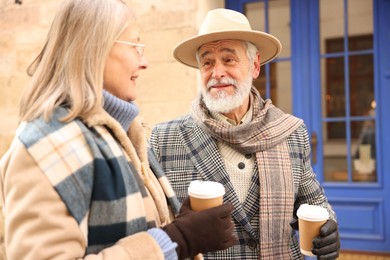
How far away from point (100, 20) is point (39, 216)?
0.60 meters

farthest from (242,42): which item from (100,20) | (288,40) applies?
(288,40)

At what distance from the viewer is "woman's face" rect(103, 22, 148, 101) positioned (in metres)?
1.35

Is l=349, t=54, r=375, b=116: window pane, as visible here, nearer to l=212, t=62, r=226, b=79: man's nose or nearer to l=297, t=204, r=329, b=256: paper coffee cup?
l=212, t=62, r=226, b=79: man's nose

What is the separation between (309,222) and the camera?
1.82m

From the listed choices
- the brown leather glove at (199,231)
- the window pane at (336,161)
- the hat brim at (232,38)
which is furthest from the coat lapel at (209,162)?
the window pane at (336,161)

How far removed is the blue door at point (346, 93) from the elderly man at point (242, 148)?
2.13 metres

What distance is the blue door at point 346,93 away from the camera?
4.30m

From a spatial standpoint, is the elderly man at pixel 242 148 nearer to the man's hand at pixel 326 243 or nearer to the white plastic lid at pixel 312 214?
the man's hand at pixel 326 243

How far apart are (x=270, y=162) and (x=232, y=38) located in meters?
0.73

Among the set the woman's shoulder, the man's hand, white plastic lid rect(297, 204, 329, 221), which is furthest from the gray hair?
the man's hand

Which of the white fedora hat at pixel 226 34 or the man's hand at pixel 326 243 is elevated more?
the white fedora hat at pixel 226 34

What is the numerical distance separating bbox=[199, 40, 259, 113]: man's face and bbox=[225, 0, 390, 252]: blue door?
7.09 feet

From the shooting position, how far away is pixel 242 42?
94.8 inches

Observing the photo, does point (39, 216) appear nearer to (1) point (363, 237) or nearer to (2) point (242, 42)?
(2) point (242, 42)
